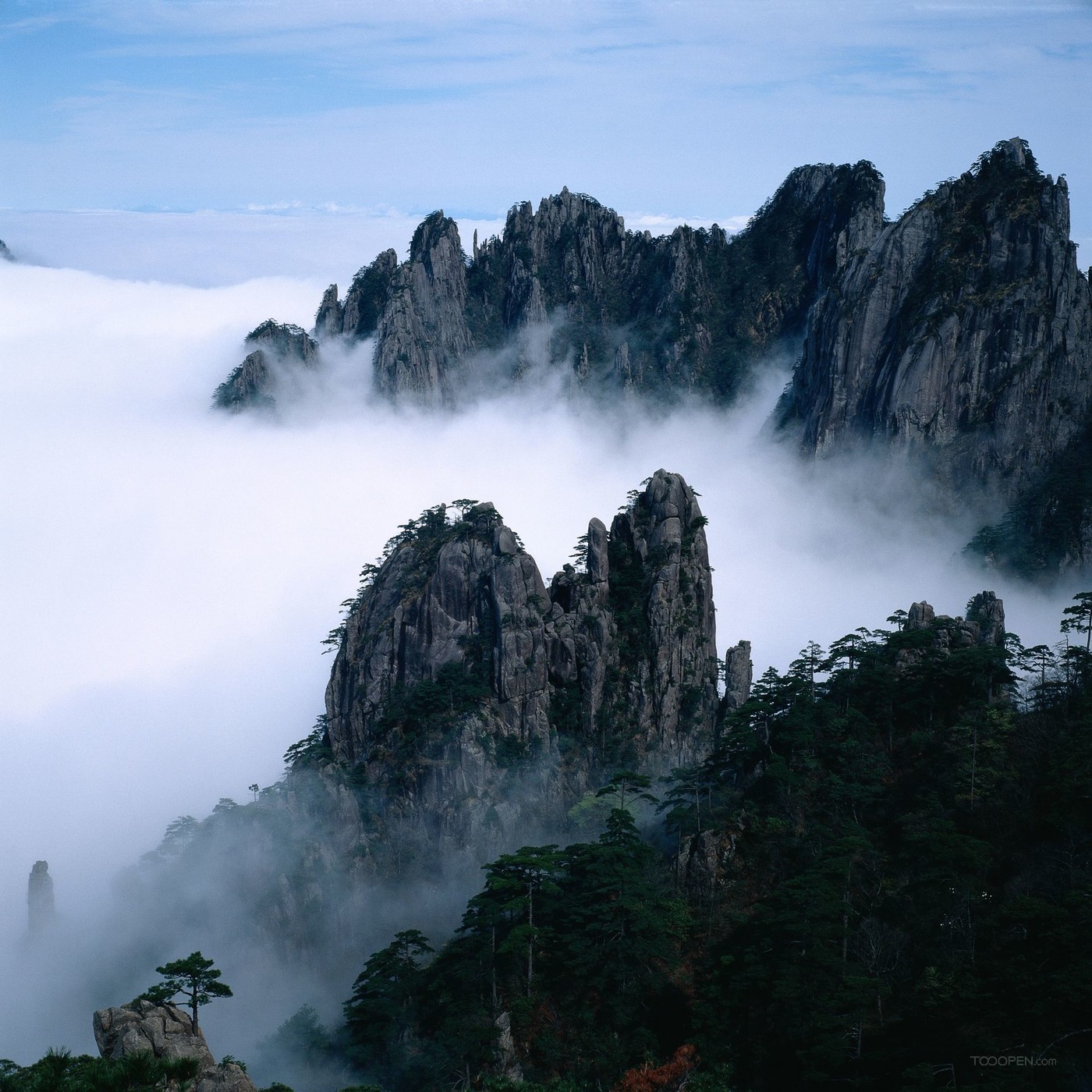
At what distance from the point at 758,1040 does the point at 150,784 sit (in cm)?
12264

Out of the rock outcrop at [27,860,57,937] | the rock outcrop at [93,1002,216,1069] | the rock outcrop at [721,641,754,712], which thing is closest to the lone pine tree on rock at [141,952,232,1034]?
the rock outcrop at [93,1002,216,1069]

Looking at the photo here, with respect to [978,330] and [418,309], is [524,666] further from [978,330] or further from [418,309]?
[418,309]

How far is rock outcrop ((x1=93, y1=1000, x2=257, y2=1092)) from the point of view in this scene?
1437 inches

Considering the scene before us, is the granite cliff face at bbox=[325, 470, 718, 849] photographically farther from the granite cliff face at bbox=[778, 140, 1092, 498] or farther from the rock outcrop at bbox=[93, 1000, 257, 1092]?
the granite cliff face at bbox=[778, 140, 1092, 498]

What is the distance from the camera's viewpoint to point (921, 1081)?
1531 inches

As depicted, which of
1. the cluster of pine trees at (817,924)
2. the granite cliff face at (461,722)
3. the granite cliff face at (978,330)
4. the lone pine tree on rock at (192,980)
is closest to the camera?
the cluster of pine trees at (817,924)

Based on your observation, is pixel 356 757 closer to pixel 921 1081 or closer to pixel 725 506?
pixel 921 1081

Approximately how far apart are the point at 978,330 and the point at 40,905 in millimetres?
122101

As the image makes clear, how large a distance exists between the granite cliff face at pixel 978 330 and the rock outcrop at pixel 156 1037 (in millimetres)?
123943

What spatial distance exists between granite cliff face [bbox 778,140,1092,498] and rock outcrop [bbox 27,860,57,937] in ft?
361

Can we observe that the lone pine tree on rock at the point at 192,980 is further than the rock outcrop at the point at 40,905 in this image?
No

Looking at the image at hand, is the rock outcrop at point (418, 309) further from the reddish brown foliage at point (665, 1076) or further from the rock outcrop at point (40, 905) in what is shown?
the reddish brown foliage at point (665, 1076)

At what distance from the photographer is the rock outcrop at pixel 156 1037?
3650cm

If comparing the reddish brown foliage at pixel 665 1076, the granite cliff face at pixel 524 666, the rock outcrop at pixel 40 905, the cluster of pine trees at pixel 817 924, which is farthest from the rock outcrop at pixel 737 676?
the rock outcrop at pixel 40 905
